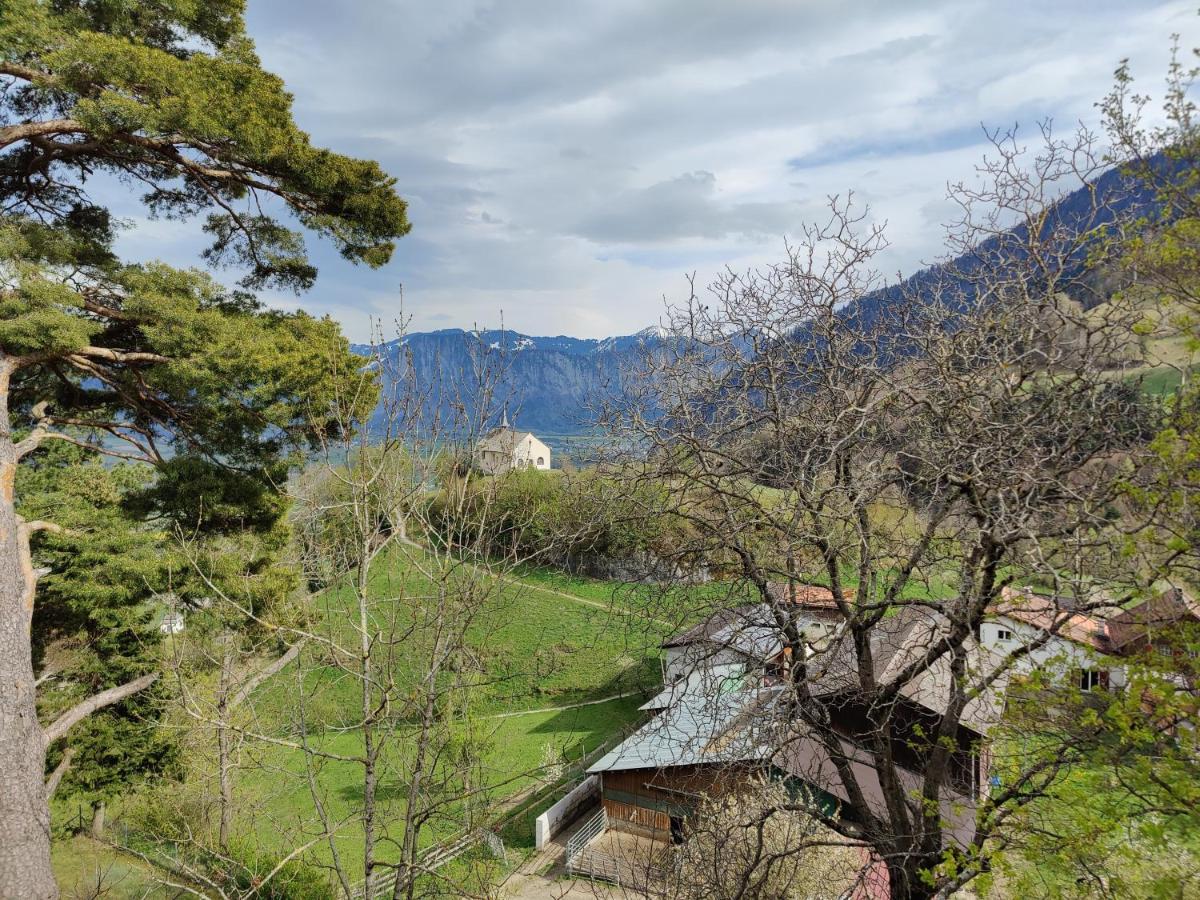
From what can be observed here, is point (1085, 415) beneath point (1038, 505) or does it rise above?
above

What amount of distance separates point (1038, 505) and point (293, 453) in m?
7.77

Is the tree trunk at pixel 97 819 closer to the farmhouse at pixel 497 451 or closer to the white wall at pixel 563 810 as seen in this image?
the white wall at pixel 563 810

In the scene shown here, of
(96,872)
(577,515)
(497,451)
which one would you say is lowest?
(96,872)

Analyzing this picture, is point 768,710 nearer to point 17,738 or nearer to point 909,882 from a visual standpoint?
point 909,882

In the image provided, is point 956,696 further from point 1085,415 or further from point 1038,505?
point 1085,415

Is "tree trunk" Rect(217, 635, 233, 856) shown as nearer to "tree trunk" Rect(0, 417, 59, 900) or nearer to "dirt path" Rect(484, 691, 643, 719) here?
"tree trunk" Rect(0, 417, 59, 900)

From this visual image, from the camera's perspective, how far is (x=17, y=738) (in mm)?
5934

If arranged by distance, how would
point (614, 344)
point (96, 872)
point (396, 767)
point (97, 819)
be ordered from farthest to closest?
1. point (396, 767)
2. point (97, 819)
3. point (96, 872)
4. point (614, 344)

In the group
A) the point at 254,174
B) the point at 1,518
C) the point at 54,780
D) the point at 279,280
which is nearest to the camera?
the point at 1,518

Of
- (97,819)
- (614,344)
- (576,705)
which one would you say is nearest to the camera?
(614,344)

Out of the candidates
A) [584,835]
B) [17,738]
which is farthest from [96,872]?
[584,835]

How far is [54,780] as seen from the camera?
32.7 feet

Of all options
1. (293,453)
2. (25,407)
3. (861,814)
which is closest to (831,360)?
(861,814)

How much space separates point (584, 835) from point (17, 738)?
380 inches
